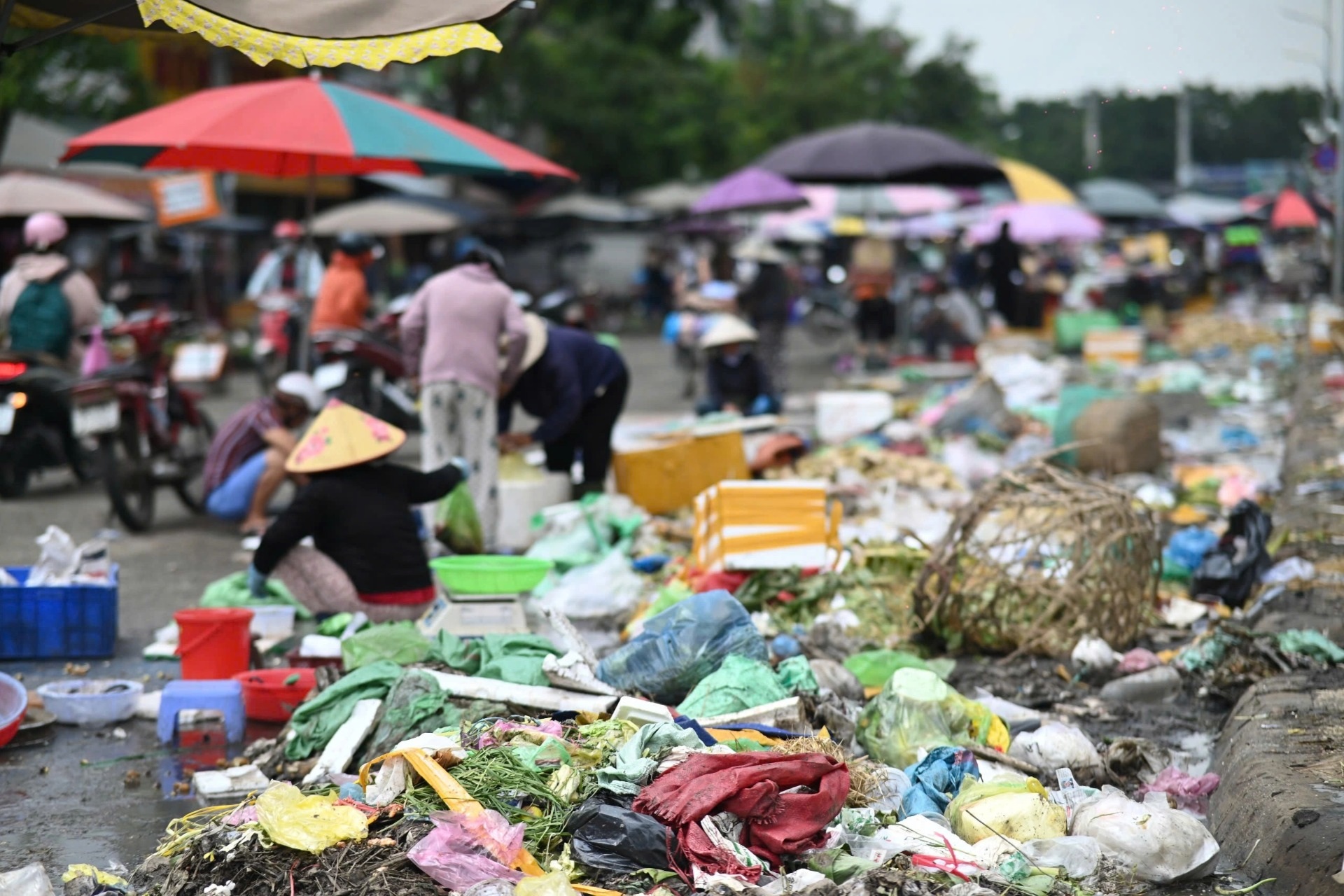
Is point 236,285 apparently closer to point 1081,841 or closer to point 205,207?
point 205,207

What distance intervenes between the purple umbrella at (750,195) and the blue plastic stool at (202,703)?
11880mm

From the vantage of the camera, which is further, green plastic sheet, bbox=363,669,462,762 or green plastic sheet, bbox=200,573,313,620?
green plastic sheet, bbox=200,573,313,620

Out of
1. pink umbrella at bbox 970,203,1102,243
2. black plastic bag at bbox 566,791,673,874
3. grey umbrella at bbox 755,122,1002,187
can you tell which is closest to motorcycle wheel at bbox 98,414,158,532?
black plastic bag at bbox 566,791,673,874

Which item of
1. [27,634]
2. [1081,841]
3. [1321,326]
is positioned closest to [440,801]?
[1081,841]

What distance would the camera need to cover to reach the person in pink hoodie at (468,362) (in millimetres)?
7762

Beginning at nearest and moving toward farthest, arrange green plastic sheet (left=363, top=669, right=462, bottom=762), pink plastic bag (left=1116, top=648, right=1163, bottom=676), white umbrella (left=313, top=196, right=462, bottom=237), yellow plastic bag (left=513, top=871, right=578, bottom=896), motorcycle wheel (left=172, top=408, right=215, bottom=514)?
1. yellow plastic bag (left=513, top=871, right=578, bottom=896)
2. green plastic sheet (left=363, top=669, right=462, bottom=762)
3. pink plastic bag (left=1116, top=648, right=1163, bottom=676)
4. motorcycle wheel (left=172, top=408, right=215, bottom=514)
5. white umbrella (left=313, top=196, right=462, bottom=237)

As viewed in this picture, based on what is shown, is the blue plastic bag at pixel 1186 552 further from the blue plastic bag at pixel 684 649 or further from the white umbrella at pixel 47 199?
the white umbrella at pixel 47 199

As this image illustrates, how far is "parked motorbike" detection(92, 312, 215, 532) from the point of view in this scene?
340 inches

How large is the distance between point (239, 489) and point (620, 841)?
5.52 m

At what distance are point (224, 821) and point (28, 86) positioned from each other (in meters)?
15.9

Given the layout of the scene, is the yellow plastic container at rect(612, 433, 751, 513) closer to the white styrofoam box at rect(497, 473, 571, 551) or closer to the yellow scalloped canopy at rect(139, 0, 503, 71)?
the white styrofoam box at rect(497, 473, 571, 551)

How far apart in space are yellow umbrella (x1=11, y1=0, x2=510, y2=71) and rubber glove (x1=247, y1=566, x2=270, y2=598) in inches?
97.7

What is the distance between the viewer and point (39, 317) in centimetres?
1002

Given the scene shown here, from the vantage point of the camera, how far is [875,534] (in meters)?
7.98
